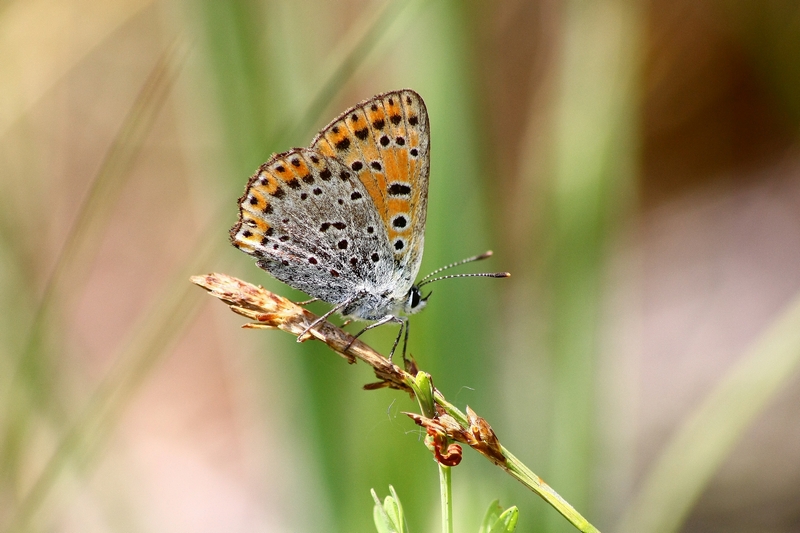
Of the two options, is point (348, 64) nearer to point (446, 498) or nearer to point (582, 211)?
point (582, 211)

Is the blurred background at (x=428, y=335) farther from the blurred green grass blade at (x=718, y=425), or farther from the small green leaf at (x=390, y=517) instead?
the small green leaf at (x=390, y=517)

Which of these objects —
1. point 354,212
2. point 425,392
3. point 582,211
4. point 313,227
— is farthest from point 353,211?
point 425,392

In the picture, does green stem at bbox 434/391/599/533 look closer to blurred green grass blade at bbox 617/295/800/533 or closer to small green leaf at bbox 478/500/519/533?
small green leaf at bbox 478/500/519/533

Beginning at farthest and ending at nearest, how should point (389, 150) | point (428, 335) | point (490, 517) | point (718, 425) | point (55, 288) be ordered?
1. point (428, 335)
2. point (389, 150)
3. point (718, 425)
4. point (55, 288)
5. point (490, 517)

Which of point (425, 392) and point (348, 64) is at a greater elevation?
point (348, 64)

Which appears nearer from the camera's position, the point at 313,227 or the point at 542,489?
the point at 542,489

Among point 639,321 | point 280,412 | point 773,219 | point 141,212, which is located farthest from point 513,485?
point 141,212

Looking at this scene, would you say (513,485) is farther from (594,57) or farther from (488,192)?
(594,57)

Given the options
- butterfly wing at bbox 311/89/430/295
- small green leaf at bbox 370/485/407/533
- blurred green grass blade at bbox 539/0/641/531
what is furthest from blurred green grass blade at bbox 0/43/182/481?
blurred green grass blade at bbox 539/0/641/531
